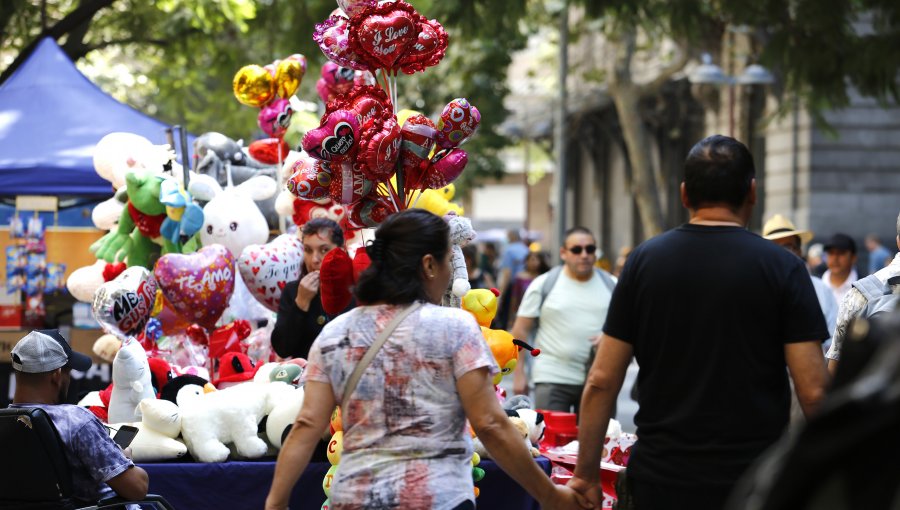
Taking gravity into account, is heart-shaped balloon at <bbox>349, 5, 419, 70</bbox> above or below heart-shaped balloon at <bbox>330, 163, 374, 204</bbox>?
above

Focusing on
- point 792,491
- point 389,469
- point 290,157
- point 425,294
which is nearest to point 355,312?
point 425,294

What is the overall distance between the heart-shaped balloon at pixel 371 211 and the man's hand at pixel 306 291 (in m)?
0.49

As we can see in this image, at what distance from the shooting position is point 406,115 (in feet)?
21.6

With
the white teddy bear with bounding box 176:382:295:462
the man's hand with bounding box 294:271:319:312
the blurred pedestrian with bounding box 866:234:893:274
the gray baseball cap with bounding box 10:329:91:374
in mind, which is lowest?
the blurred pedestrian with bounding box 866:234:893:274

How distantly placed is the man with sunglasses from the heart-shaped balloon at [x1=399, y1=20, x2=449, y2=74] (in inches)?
113

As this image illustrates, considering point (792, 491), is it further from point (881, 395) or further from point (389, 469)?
point (389, 469)

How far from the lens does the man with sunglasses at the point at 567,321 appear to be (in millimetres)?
8914

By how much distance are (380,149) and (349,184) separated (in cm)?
27

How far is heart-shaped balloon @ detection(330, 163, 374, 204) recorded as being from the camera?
6082 millimetres

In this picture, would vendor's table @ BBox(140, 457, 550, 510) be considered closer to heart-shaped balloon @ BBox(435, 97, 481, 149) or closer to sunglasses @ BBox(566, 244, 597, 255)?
heart-shaped balloon @ BBox(435, 97, 481, 149)

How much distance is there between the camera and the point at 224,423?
20.7ft

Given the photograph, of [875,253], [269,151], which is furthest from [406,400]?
[875,253]

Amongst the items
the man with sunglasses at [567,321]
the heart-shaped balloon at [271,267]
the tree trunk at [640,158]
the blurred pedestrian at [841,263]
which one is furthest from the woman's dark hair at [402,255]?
the tree trunk at [640,158]

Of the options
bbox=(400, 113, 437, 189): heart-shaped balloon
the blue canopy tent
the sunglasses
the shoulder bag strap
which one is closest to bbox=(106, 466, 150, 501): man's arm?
the shoulder bag strap
